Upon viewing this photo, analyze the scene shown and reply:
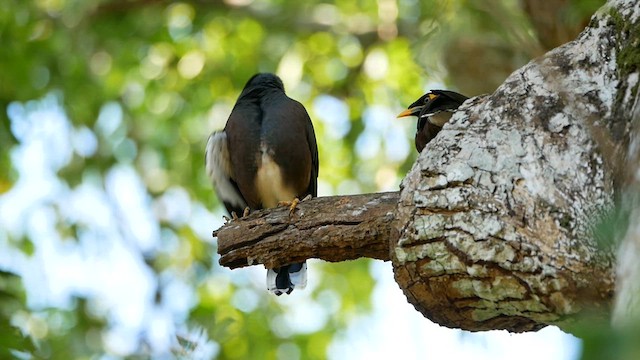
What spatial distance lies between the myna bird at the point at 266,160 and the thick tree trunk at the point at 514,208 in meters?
1.62

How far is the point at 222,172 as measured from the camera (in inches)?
234

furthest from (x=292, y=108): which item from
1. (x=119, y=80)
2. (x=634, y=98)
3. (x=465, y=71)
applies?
(x=119, y=80)

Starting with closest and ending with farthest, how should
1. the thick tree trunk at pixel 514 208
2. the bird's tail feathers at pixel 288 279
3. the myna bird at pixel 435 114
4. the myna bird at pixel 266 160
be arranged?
1. the thick tree trunk at pixel 514 208
2. the myna bird at pixel 435 114
3. the bird's tail feathers at pixel 288 279
4. the myna bird at pixel 266 160

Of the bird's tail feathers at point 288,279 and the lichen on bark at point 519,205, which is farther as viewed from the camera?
the bird's tail feathers at point 288,279

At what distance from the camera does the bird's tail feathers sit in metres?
5.65

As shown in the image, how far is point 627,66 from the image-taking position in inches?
143

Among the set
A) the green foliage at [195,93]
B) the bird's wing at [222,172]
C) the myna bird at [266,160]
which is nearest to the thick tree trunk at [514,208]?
the myna bird at [266,160]

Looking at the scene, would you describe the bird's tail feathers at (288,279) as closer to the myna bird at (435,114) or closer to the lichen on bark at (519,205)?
the myna bird at (435,114)

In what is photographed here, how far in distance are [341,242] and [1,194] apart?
5111 millimetres

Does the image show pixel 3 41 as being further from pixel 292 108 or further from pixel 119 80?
pixel 292 108

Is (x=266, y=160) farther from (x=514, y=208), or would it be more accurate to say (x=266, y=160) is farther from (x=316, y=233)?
(x=514, y=208)

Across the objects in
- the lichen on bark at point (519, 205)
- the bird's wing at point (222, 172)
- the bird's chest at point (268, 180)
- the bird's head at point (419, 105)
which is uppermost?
the bird's head at point (419, 105)

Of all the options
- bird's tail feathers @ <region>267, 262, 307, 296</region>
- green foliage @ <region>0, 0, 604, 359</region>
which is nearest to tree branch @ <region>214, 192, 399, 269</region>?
bird's tail feathers @ <region>267, 262, 307, 296</region>

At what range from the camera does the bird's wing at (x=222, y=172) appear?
588 centimetres
